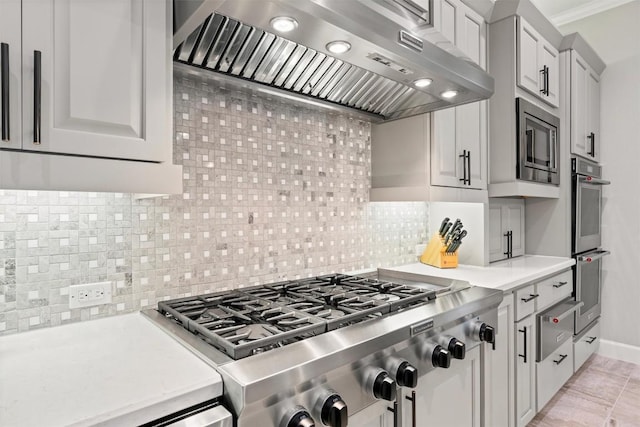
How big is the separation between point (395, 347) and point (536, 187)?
6.46ft

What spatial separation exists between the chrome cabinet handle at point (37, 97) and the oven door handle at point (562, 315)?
252 centimetres

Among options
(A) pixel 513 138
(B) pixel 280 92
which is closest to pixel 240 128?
(B) pixel 280 92

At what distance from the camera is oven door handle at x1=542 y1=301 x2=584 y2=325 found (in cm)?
228

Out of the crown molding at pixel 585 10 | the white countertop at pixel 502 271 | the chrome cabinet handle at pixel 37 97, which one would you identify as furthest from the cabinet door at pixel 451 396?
the crown molding at pixel 585 10

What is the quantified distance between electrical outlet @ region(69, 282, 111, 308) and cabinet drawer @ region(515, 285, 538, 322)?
6.32ft

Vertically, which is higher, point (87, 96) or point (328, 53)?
point (328, 53)

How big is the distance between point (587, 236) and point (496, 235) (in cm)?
94

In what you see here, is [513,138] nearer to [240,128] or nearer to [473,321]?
[473,321]

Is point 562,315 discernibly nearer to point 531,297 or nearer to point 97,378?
point 531,297

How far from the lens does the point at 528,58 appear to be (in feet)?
8.36

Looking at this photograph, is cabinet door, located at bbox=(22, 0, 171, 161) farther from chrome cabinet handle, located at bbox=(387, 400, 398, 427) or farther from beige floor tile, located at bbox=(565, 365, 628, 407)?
beige floor tile, located at bbox=(565, 365, 628, 407)

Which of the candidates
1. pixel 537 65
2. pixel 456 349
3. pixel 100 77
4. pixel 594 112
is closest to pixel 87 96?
pixel 100 77

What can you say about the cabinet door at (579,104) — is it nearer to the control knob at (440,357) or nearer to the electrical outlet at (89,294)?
the control knob at (440,357)

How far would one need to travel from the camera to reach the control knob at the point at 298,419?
→ 875mm
